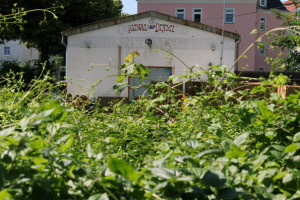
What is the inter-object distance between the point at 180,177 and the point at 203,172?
7 centimetres

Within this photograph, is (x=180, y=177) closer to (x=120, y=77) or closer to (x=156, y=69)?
(x=120, y=77)

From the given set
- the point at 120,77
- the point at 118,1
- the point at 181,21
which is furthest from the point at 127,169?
the point at 118,1

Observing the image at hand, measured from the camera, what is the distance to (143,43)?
15188 mm

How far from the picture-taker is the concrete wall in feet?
49.0

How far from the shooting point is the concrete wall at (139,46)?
14938 mm

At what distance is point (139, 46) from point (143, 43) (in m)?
0.20

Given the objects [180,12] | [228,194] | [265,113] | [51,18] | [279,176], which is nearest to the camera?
[228,194]

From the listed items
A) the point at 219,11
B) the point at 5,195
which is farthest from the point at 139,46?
the point at 219,11

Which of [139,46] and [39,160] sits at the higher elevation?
[139,46]

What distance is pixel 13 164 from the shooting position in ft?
3.86

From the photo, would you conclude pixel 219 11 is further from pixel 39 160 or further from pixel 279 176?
pixel 39 160

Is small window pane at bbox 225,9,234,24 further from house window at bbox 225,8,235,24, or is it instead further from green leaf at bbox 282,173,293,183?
green leaf at bbox 282,173,293,183

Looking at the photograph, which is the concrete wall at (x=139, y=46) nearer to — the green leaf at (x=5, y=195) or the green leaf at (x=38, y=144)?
the green leaf at (x=38, y=144)

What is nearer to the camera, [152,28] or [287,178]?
[287,178]
